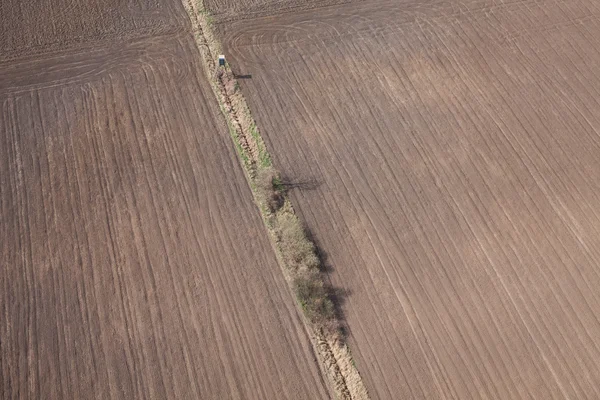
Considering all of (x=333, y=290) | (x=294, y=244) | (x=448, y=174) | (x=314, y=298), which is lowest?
(x=314, y=298)

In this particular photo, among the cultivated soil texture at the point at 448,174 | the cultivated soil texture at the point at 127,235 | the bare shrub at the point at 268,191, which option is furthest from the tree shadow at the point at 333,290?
the bare shrub at the point at 268,191

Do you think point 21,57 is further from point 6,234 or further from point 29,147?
point 6,234

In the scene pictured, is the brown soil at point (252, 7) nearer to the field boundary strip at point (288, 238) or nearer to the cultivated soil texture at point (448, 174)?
the cultivated soil texture at point (448, 174)

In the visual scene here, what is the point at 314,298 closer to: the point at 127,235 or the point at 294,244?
the point at 294,244

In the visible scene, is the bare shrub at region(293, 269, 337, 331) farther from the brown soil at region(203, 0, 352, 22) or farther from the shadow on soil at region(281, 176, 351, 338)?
the brown soil at region(203, 0, 352, 22)

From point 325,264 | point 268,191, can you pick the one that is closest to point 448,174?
point 325,264

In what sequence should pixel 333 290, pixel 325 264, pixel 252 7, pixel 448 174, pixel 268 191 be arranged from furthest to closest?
pixel 252 7, pixel 448 174, pixel 268 191, pixel 325 264, pixel 333 290
